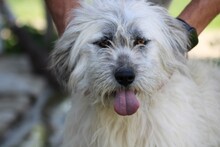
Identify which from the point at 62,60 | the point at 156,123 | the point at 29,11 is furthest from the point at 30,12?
the point at 156,123

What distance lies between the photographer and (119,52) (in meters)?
4.94

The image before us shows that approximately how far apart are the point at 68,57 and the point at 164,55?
59 cm

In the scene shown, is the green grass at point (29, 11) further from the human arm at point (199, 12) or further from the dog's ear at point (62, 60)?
the dog's ear at point (62, 60)

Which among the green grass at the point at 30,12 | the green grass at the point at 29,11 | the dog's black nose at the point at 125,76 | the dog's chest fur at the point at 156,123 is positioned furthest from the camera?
the green grass at the point at 29,11

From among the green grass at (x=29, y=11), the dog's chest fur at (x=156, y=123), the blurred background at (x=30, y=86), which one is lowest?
→ the green grass at (x=29, y=11)

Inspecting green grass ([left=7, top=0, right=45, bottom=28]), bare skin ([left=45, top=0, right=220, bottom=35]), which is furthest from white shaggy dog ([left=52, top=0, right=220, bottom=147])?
green grass ([left=7, top=0, right=45, bottom=28])

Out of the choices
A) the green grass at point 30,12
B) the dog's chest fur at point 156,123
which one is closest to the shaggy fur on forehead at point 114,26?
the dog's chest fur at point 156,123

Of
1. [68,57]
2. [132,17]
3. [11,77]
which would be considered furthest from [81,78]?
[11,77]

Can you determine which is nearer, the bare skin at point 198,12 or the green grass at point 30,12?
the bare skin at point 198,12

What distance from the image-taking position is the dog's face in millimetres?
4891

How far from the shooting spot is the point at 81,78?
5.08 meters

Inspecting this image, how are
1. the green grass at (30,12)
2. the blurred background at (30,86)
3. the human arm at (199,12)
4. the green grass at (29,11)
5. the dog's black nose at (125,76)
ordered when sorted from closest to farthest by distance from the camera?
the dog's black nose at (125,76)
the human arm at (199,12)
the blurred background at (30,86)
the green grass at (30,12)
the green grass at (29,11)

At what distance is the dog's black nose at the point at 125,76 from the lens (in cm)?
480

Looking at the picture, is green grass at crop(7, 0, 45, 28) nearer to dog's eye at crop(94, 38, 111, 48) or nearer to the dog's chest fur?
the dog's chest fur
